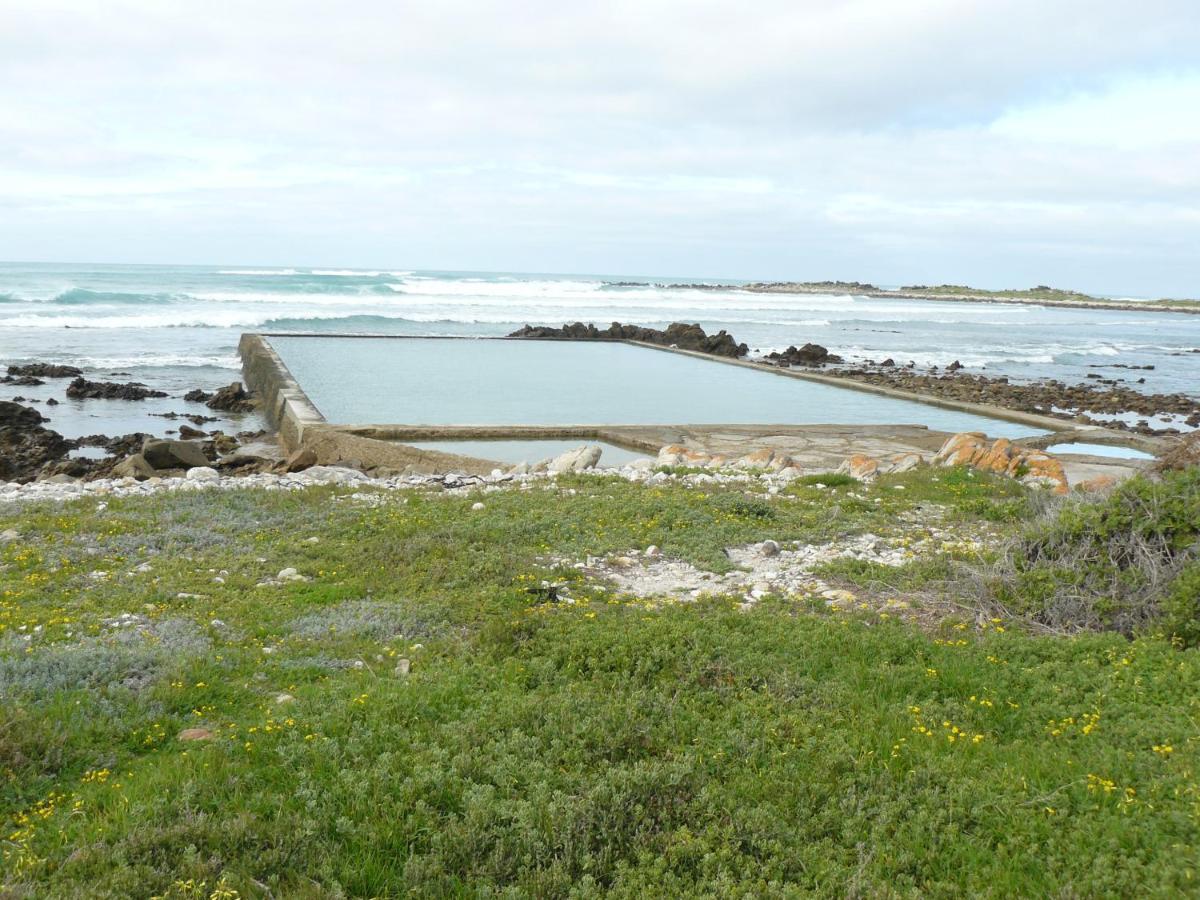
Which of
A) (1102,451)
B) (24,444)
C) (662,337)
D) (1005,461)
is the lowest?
(24,444)

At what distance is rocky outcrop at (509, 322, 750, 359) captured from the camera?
111 ft

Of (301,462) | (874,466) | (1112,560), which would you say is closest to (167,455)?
(301,462)

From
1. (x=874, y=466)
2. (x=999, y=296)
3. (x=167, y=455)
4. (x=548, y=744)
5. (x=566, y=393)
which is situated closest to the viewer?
(x=548, y=744)

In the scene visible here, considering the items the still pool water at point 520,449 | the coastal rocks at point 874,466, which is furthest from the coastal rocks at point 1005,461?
the still pool water at point 520,449

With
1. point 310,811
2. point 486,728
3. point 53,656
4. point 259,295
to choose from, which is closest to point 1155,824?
point 486,728

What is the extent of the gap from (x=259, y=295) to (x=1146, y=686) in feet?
209

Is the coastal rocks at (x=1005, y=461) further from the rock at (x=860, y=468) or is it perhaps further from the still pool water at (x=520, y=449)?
the still pool water at (x=520, y=449)

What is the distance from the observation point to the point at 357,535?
8.15 metres

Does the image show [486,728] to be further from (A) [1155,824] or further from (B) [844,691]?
(A) [1155,824]

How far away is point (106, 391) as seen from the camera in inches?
895

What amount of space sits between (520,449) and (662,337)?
898 inches

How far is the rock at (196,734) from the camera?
4312mm

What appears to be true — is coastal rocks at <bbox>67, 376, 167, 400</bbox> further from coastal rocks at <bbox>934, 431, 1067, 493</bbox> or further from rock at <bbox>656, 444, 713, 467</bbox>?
coastal rocks at <bbox>934, 431, 1067, 493</bbox>

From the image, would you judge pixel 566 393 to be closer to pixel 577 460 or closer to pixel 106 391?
pixel 577 460
